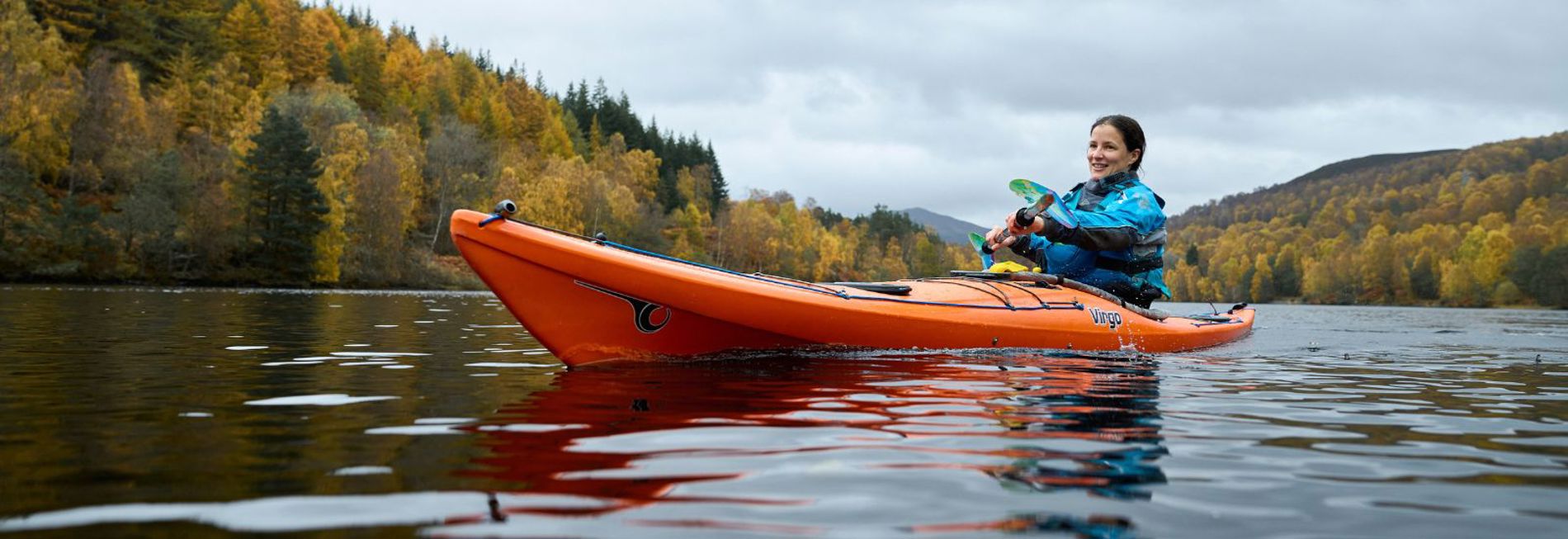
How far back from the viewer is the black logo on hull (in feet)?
20.3

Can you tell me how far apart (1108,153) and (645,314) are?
13.1 ft

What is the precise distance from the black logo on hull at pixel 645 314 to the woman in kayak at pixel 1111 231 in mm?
2500

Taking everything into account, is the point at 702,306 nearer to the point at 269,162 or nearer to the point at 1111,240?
the point at 1111,240

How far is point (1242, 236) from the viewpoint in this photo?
143750mm

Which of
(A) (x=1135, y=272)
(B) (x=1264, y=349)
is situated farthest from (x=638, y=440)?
(B) (x=1264, y=349)

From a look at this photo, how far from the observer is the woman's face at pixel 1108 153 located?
804 centimetres

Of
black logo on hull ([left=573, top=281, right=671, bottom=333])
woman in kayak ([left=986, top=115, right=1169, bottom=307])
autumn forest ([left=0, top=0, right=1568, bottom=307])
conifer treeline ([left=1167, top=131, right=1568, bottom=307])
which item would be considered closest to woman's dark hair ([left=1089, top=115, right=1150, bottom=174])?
woman in kayak ([left=986, top=115, right=1169, bottom=307])

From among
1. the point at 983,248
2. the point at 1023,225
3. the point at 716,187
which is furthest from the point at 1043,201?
the point at 716,187

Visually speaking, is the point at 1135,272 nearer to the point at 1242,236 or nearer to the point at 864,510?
the point at 864,510

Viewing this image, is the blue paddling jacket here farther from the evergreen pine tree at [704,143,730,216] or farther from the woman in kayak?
the evergreen pine tree at [704,143,730,216]

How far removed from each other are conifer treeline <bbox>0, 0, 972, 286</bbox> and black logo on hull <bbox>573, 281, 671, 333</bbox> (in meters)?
35.6

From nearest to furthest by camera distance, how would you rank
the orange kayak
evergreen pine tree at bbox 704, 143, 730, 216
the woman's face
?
the orange kayak → the woman's face → evergreen pine tree at bbox 704, 143, 730, 216

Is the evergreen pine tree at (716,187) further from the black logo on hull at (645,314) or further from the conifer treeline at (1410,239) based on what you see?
the black logo on hull at (645,314)

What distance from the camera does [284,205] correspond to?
→ 40219 millimetres
